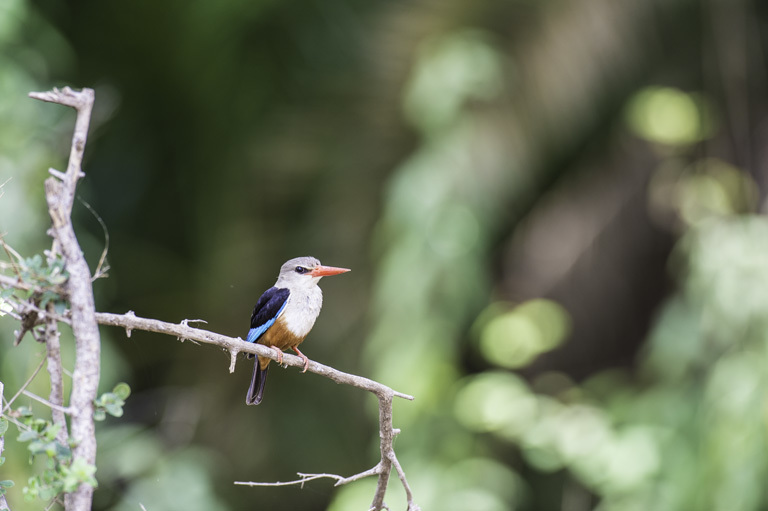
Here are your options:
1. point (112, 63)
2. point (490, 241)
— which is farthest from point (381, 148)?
point (112, 63)

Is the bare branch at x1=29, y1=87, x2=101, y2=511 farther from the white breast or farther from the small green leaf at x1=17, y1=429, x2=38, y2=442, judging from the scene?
the white breast

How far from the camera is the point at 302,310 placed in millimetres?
1810

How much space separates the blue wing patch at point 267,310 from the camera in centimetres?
187

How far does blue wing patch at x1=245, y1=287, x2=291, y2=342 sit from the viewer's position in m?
1.87

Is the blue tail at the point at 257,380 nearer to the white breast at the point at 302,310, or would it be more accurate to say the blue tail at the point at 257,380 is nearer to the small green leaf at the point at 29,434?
the white breast at the point at 302,310

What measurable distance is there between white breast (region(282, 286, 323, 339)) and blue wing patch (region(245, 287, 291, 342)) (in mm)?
28

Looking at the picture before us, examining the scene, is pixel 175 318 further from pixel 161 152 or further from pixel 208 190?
pixel 161 152

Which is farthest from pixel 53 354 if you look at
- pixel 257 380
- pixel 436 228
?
pixel 436 228

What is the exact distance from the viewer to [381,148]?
6902 millimetres

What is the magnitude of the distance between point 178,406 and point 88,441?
5833 millimetres

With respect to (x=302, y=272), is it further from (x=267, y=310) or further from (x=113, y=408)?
(x=113, y=408)

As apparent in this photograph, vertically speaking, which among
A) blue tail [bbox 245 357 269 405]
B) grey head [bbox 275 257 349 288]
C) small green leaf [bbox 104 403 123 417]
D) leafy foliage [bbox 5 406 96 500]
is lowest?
leafy foliage [bbox 5 406 96 500]

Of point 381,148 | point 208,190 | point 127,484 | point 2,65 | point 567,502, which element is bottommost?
point 127,484

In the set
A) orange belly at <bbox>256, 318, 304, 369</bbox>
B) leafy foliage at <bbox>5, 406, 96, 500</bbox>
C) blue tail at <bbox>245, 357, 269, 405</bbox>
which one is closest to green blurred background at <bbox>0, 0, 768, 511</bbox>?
blue tail at <bbox>245, 357, 269, 405</bbox>
